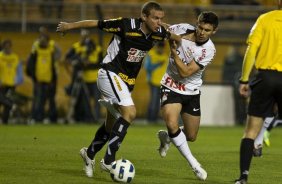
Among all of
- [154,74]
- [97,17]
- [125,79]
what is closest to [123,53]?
[125,79]

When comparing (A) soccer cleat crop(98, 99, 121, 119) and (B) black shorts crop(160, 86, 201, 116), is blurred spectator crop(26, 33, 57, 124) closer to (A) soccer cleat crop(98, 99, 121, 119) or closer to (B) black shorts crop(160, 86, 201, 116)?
(B) black shorts crop(160, 86, 201, 116)

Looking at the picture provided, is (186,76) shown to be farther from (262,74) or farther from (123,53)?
(262,74)

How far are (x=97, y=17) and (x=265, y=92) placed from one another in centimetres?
1528

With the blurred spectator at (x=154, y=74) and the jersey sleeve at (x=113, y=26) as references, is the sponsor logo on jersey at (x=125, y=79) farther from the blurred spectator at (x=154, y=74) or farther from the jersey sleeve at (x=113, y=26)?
the blurred spectator at (x=154, y=74)

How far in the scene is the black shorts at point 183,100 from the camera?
11.1 m

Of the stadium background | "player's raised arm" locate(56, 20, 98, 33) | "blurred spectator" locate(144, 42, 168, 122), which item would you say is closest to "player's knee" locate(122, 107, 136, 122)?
"player's raised arm" locate(56, 20, 98, 33)

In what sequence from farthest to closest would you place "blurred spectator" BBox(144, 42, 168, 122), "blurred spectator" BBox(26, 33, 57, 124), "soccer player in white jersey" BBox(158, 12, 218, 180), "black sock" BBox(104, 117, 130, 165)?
"blurred spectator" BBox(144, 42, 168, 122)
"blurred spectator" BBox(26, 33, 57, 124)
"soccer player in white jersey" BBox(158, 12, 218, 180)
"black sock" BBox(104, 117, 130, 165)

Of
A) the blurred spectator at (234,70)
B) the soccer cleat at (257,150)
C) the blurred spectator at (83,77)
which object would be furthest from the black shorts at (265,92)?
the blurred spectator at (234,70)

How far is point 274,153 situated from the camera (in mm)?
14445

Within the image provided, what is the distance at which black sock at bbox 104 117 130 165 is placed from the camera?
991 centimetres

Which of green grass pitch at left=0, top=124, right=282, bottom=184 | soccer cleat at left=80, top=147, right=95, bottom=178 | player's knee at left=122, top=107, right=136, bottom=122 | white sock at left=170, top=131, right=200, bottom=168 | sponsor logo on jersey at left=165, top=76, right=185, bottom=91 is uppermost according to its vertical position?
sponsor logo on jersey at left=165, top=76, right=185, bottom=91

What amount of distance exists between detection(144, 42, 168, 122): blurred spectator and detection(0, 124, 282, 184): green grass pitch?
3172 millimetres

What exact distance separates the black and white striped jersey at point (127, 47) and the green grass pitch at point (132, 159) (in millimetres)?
1305

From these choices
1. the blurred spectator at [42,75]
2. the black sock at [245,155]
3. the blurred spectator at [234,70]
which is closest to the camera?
the black sock at [245,155]
